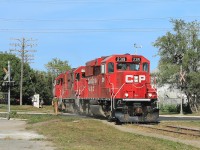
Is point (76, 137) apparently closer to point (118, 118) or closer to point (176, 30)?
point (118, 118)

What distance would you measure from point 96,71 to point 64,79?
12.2m

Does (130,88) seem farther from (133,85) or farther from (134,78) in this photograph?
(134,78)

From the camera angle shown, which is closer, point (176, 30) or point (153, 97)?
point (153, 97)

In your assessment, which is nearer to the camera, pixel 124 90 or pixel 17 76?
pixel 124 90

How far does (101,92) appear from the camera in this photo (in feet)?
87.9

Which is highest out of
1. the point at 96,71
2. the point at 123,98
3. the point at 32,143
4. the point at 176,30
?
the point at 176,30

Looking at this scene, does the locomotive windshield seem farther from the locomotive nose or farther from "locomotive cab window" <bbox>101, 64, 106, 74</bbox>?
"locomotive cab window" <bbox>101, 64, 106, 74</bbox>

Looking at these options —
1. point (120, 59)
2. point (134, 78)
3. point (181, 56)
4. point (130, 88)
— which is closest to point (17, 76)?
point (181, 56)

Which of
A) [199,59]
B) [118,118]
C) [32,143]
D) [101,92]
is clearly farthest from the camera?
[199,59]

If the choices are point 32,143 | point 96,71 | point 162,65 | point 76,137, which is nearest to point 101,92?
point 96,71

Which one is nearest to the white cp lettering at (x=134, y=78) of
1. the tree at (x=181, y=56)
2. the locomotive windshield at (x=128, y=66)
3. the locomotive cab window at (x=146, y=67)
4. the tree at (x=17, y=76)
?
the locomotive windshield at (x=128, y=66)

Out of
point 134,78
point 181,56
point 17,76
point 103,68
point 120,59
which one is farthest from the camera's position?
point 17,76

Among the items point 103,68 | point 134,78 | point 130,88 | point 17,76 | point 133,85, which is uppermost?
point 17,76

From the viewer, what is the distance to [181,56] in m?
50.0
